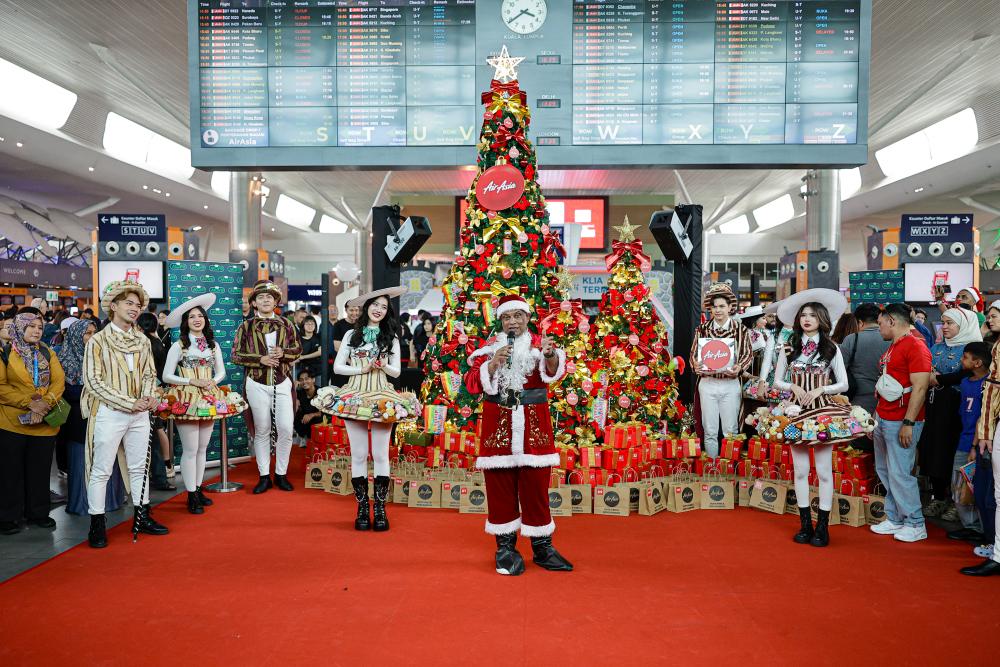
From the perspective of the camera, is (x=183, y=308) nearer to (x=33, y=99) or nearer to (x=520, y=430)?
(x=520, y=430)

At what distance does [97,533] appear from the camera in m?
4.64

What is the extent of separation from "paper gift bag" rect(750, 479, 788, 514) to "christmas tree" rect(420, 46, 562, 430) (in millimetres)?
2297

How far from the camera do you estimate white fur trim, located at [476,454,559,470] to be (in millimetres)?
4055

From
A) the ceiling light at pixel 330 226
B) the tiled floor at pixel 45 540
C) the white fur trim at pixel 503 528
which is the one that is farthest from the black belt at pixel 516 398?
the ceiling light at pixel 330 226

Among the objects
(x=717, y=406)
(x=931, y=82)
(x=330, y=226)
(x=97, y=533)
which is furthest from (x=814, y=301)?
(x=330, y=226)

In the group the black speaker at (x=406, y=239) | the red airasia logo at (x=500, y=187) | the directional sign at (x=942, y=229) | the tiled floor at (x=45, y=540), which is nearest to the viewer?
the tiled floor at (x=45, y=540)

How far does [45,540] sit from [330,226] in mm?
30860

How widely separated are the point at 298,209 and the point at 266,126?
25.6m

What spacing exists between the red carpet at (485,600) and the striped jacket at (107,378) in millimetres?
948

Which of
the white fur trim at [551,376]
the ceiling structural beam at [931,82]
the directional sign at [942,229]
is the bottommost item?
the white fur trim at [551,376]

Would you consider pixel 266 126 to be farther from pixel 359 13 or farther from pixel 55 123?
pixel 55 123

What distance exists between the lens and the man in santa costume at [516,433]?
13.4 ft

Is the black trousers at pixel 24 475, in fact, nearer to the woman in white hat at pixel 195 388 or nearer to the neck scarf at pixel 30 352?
the neck scarf at pixel 30 352

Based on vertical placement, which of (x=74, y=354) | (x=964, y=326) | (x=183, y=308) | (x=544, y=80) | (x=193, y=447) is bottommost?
(x=193, y=447)
